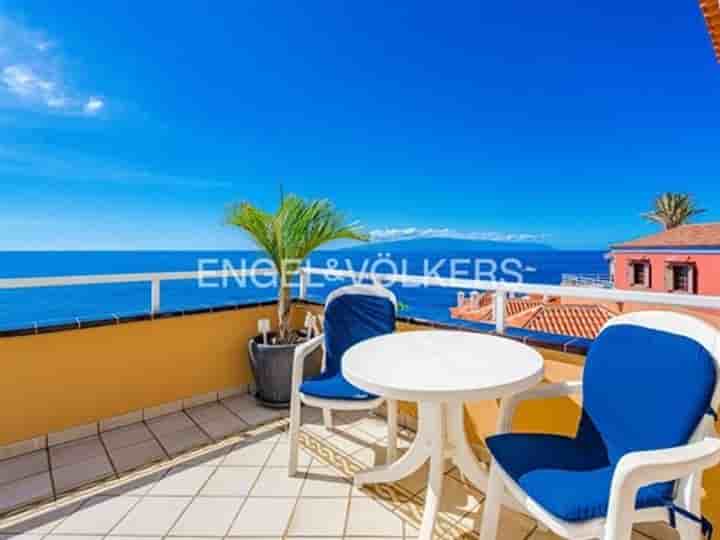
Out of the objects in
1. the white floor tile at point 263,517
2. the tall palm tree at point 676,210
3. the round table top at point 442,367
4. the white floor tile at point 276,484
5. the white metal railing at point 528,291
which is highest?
the tall palm tree at point 676,210

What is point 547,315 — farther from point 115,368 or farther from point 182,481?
point 115,368

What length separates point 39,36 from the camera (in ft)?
14.4

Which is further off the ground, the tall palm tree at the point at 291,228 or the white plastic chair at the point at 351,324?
the tall palm tree at the point at 291,228

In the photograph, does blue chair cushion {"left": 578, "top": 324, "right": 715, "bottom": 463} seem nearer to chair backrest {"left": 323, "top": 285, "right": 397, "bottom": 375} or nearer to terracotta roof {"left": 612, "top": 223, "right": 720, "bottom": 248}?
chair backrest {"left": 323, "top": 285, "right": 397, "bottom": 375}

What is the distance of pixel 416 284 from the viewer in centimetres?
261

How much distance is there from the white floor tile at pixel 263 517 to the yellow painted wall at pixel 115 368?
4.71 ft

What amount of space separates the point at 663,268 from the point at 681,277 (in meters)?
1.25

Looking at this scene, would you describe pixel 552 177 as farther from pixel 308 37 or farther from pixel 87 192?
pixel 87 192

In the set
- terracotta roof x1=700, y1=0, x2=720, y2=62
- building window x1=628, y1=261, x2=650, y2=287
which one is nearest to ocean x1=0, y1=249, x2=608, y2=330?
terracotta roof x1=700, y1=0, x2=720, y2=62

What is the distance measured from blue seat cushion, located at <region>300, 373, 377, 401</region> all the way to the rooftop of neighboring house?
0.89 metres

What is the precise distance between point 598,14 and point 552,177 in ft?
38.3

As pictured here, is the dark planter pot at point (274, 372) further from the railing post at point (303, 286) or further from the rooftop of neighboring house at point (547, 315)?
the rooftop of neighboring house at point (547, 315)

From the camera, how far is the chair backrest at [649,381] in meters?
1.16

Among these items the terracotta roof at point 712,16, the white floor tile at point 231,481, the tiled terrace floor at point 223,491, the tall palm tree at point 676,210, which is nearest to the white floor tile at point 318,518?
the tiled terrace floor at point 223,491
